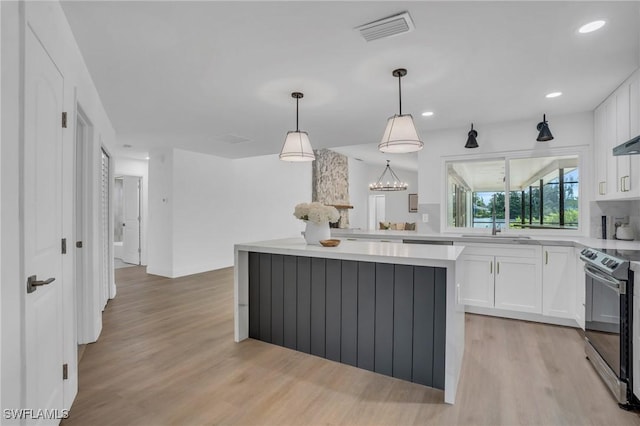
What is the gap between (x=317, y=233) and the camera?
3.09m

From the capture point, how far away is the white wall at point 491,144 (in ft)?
12.8

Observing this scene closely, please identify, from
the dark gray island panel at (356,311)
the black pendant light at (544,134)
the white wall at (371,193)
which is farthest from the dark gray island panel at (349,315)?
the white wall at (371,193)

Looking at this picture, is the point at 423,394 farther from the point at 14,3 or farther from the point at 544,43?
the point at 14,3

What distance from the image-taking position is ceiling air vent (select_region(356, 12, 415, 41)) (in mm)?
2029

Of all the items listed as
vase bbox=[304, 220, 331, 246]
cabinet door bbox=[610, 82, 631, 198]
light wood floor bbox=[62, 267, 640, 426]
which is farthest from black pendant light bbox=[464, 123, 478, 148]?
vase bbox=[304, 220, 331, 246]

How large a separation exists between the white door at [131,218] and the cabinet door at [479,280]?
268 inches

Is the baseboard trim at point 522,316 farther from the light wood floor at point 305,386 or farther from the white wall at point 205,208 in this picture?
the white wall at point 205,208

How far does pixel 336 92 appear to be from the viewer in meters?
3.28

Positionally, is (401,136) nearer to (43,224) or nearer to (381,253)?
(381,253)

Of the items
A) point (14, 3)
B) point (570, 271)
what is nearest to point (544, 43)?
point (570, 271)

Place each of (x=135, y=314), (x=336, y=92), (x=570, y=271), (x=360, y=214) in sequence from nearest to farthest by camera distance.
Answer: (x=336, y=92)
(x=570, y=271)
(x=135, y=314)
(x=360, y=214)

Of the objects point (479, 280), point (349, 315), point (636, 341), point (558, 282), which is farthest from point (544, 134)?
point (349, 315)

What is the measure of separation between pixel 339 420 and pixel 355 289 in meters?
0.95

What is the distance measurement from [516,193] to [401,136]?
2.67 meters
